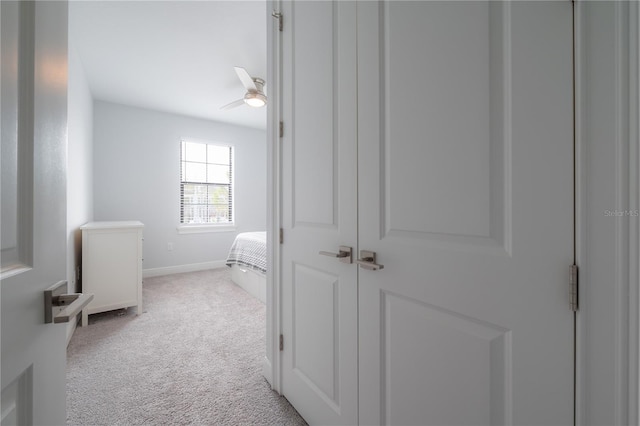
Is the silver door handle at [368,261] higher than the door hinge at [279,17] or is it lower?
lower

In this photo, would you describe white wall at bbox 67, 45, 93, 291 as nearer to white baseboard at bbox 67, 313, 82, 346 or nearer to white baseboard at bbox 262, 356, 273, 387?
white baseboard at bbox 67, 313, 82, 346

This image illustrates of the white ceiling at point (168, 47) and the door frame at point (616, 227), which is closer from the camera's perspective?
the door frame at point (616, 227)

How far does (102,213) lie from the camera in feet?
13.6

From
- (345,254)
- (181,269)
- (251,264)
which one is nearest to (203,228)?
(181,269)

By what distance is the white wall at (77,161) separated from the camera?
2553mm

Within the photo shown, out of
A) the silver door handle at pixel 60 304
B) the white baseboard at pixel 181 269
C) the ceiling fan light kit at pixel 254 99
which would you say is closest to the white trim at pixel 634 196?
the silver door handle at pixel 60 304

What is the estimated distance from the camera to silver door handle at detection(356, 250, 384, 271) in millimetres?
998

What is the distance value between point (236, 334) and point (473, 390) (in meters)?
2.14

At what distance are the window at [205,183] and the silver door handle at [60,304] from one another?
4.63m

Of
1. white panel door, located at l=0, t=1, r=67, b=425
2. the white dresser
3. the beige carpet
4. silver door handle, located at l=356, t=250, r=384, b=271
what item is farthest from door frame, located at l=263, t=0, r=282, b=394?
the white dresser

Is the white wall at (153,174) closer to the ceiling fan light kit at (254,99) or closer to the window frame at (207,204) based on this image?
the window frame at (207,204)

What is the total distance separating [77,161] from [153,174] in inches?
65.9

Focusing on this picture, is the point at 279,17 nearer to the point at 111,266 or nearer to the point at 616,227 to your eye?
the point at 616,227

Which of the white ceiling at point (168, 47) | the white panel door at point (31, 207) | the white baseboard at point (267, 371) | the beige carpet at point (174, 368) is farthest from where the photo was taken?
the white ceiling at point (168, 47)
